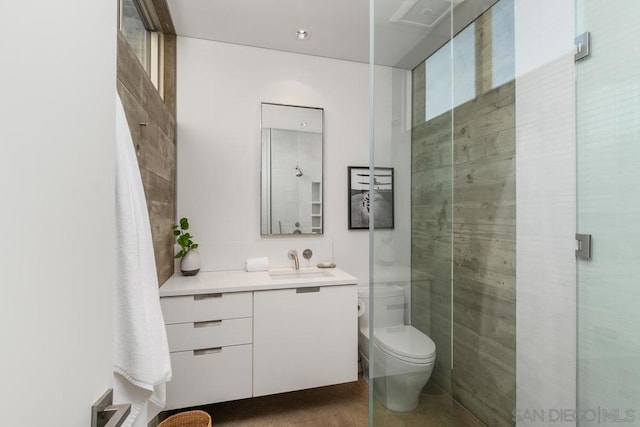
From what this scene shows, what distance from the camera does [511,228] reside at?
155 cm

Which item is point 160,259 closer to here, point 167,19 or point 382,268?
point 382,268

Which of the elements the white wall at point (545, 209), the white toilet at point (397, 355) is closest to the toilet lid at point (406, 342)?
the white toilet at point (397, 355)

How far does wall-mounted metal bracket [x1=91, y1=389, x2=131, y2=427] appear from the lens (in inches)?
18.1

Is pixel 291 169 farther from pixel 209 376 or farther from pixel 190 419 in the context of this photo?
pixel 190 419

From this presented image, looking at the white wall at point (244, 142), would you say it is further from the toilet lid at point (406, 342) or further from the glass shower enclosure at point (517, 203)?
the toilet lid at point (406, 342)

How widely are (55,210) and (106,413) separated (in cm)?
34

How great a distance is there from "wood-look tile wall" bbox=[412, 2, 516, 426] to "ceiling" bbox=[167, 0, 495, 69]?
15cm

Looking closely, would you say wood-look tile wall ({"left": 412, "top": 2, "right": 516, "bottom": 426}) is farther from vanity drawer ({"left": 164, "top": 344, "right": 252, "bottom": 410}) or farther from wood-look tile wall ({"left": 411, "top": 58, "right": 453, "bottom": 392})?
vanity drawer ({"left": 164, "top": 344, "right": 252, "bottom": 410})

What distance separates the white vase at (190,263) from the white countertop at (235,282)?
0.04 meters

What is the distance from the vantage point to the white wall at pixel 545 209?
4.20 feet

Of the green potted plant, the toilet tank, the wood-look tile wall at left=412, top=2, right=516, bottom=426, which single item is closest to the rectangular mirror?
the green potted plant

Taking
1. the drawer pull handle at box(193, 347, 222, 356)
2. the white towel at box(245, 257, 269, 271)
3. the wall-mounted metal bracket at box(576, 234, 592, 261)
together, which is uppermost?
the wall-mounted metal bracket at box(576, 234, 592, 261)

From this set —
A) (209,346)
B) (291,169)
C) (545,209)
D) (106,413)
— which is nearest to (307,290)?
(209,346)

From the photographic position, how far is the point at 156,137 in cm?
171
